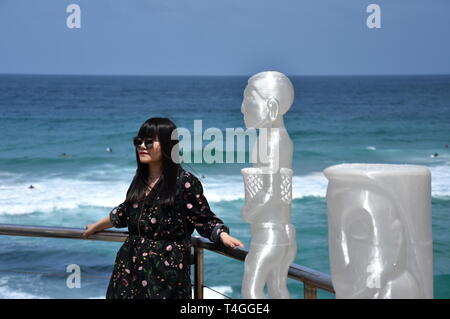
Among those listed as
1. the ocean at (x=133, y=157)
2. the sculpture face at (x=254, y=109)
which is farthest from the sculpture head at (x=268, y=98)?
the ocean at (x=133, y=157)

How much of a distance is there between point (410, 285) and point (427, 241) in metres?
0.13

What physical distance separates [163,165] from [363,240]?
103 cm

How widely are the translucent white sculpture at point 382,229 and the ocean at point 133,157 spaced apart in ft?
2.04

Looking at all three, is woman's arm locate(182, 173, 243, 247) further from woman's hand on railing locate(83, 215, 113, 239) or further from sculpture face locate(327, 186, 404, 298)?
sculpture face locate(327, 186, 404, 298)

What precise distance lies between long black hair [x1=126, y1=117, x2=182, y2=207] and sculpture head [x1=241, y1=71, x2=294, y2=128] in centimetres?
34

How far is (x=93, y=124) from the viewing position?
29.4m

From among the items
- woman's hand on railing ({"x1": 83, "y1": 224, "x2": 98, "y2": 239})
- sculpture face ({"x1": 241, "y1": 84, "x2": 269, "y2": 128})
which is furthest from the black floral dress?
sculpture face ({"x1": 241, "y1": 84, "x2": 269, "y2": 128})

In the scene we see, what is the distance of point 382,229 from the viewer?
1.86 m

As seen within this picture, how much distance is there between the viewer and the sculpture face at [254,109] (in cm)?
243

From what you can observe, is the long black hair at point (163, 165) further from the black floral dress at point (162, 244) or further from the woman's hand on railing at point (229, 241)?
the woman's hand on railing at point (229, 241)

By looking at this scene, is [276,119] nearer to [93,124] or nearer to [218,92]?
[93,124]

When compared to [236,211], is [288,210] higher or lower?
higher
